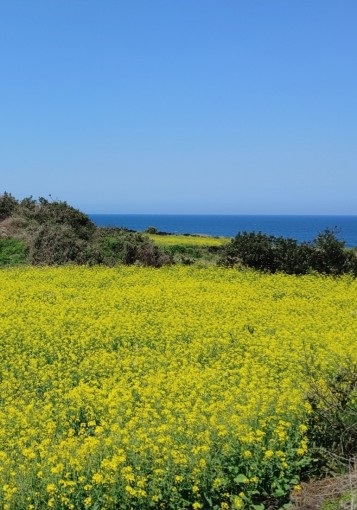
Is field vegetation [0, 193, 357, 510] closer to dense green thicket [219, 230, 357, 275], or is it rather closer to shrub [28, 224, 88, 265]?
dense green thicket [219, 230, 357, 275]

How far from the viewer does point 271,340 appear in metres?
11.9

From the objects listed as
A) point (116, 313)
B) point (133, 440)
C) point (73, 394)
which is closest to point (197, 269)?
point (116, 313)

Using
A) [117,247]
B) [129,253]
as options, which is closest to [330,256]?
[129,253]

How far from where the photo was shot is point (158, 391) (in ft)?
29.1

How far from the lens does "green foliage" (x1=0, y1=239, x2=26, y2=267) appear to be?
30.0m

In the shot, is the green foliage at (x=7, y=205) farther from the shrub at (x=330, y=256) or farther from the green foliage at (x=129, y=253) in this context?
the shrub at (x=330, y=256)

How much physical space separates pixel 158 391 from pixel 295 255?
1626 centimetres

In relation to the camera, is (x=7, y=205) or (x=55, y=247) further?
(x=7, y=205)

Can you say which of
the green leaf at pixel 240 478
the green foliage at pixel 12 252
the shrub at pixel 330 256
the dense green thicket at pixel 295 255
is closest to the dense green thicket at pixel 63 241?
the green foliage at pixel 12 252

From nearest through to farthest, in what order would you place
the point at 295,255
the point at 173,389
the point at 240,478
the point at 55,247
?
1. the point at 240,478
2. the point at 173,389
3. the point at 295,255
4. the point at 55,247

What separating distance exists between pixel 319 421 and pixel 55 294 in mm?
12190

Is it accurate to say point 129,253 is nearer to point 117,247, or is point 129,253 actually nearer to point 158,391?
point 117,247

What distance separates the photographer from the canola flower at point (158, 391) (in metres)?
6.35

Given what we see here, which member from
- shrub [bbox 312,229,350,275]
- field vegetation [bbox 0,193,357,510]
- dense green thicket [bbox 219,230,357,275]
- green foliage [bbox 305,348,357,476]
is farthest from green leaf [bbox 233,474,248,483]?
shrub [bbox 312,229,350,275]
